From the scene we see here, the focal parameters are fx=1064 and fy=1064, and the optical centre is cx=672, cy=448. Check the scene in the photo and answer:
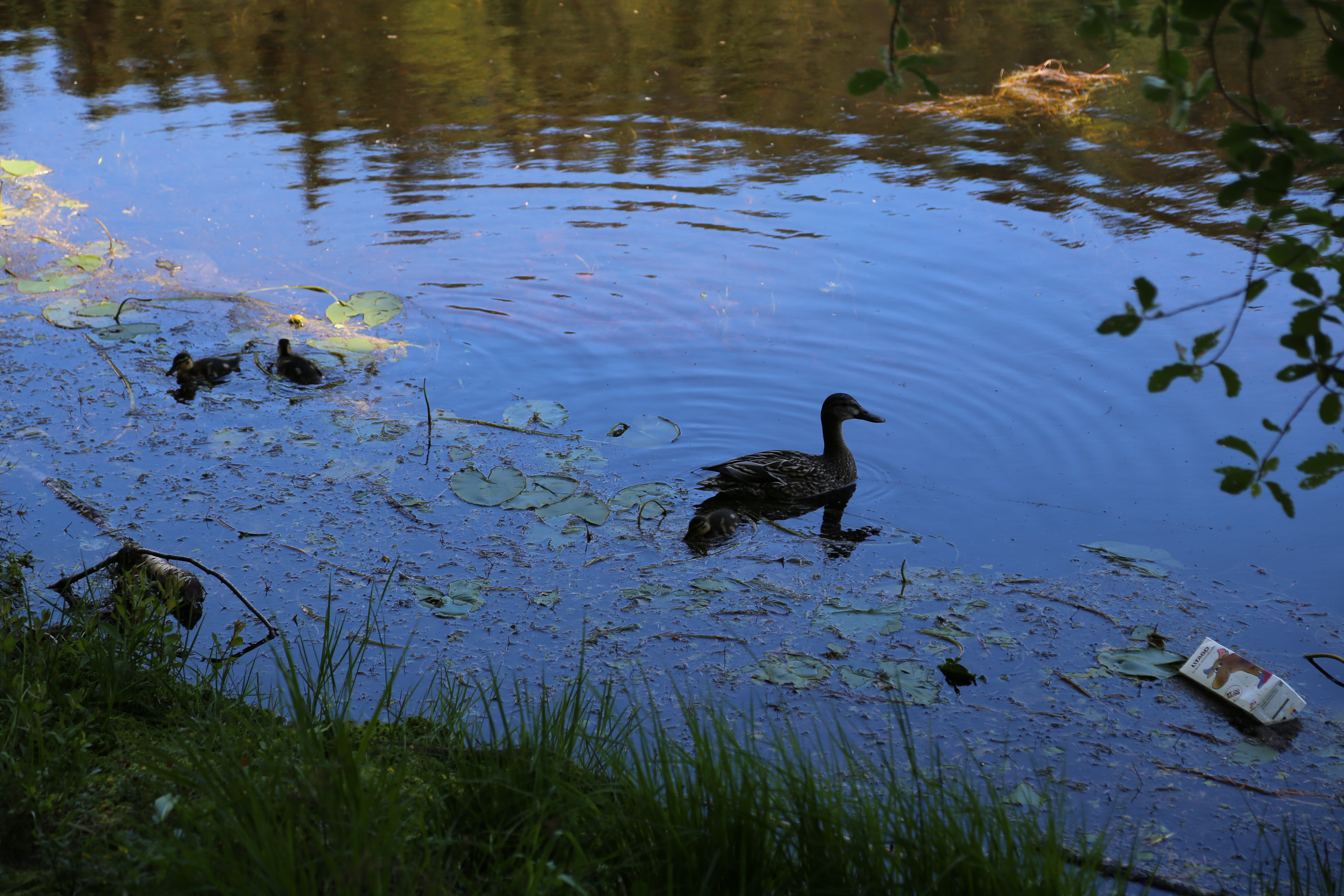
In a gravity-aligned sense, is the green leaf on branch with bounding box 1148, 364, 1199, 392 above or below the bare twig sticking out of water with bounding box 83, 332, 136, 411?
above

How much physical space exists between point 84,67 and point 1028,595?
16.7 meters

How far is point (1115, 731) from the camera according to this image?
424 centimetres

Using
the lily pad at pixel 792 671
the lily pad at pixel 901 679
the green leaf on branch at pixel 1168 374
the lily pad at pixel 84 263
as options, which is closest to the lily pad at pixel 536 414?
the lily pad at pixel 792 671

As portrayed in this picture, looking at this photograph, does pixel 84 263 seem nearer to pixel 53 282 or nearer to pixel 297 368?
pixel 53 282

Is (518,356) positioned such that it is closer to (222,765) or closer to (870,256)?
(870,256)

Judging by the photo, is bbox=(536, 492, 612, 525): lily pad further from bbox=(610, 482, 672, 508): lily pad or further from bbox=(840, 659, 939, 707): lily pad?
bbox=(840, 659, 939, 707): lily pad

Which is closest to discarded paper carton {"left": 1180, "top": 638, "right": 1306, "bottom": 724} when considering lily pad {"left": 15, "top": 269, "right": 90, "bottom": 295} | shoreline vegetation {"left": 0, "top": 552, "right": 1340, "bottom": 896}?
shoreline vegetation {"left": 0, "top": 552, "right": 1340, "bottom": 896}

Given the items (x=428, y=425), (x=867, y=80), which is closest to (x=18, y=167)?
(x=428, y=425)

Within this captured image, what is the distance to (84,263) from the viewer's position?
30.2 feet

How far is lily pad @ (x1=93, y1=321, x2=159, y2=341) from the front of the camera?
7.98 metres

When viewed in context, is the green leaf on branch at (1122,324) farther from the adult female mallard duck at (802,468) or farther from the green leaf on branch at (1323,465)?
the adult female mallard duck at (802,468)

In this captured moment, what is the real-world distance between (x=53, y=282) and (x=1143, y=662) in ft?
28.3

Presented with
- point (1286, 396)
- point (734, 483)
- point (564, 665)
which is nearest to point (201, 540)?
point (564, 665)

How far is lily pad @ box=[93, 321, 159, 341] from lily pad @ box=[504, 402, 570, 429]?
3124 mm
